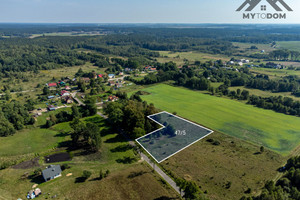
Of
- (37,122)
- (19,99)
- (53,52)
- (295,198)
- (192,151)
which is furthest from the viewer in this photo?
(53,52)

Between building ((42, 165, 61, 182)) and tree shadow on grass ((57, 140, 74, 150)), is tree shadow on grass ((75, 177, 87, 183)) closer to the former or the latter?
building ((42, 165, 61, 182))

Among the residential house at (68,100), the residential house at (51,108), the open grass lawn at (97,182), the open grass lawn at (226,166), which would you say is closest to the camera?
the open grass lawn at (97,182)

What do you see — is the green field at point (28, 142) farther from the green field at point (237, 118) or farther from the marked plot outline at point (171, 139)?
the green field at point (237, 118)

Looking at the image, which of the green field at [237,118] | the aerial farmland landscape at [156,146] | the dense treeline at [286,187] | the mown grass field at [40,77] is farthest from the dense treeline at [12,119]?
the dense treeline at [286,187]

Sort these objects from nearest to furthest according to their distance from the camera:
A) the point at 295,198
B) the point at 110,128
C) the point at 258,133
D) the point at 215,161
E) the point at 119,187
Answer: the point at 295,198 → the point at 119,187 → the point at 215,161 → the point at 258,133 → the point at 110,128

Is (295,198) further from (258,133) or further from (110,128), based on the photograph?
(110,128)

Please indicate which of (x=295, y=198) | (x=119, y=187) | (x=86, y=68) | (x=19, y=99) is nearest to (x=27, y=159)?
(x=119, y=187)

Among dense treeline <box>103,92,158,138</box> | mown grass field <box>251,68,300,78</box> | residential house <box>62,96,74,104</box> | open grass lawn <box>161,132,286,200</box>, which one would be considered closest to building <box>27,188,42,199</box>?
dense treeline <box>103,92,158,138</box>
